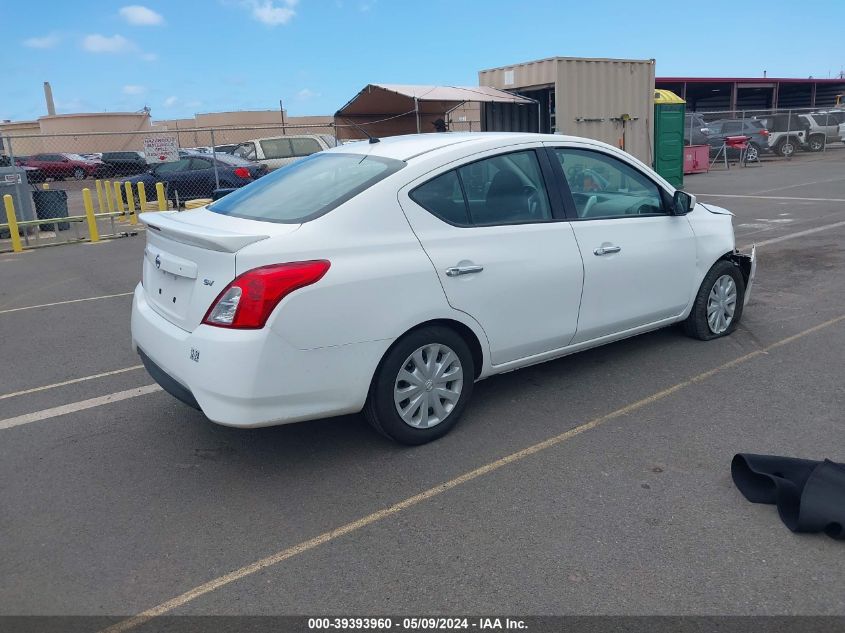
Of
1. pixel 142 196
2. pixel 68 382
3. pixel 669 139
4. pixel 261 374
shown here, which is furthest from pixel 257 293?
pixel 669 139

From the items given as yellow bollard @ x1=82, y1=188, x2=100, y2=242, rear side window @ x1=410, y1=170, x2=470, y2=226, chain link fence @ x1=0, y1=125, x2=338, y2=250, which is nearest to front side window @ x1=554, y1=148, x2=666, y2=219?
rear side window @ x1=410, y1=170, x2=470, y2=226

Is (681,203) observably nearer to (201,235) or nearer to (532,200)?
(532,200)

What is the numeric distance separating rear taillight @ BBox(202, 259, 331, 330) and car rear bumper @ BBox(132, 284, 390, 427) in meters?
0.05

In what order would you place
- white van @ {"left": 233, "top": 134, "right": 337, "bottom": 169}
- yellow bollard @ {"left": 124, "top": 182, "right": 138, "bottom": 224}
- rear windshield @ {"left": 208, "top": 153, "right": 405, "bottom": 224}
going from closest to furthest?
rear windshield @ {"left": 208, "top": 153, "right": 405, "bottom": 224} < yellow bollard @ {"left": 124, "top": 182, "right": 138, "bottom": 224} < white van @ {"left": 233, "top": 134, "right": 337, "bottom": 169}

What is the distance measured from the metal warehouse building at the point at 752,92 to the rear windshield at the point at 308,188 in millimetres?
36951

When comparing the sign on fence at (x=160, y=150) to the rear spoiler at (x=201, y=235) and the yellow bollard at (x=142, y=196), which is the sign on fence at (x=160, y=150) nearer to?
the yellow bollard at (x=142, y=196)

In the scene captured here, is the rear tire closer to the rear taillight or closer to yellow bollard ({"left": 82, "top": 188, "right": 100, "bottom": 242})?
yellow bollard ({"left": 82, "top": 188, "right": 100, "bottom": 242})

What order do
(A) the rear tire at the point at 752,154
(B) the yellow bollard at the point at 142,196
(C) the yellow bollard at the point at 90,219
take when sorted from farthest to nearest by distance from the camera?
1. (A) the rear tire at the point at 752,154
2. (B) the yellow bollard at the point at 142,196
3. (C) the yellow bollard at the point at 90,219

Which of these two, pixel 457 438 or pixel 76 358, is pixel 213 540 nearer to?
pixel 457 438

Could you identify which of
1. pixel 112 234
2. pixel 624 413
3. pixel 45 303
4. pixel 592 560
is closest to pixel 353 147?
pixel 624 413

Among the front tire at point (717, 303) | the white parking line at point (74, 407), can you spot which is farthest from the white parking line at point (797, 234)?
the white parking line at point (74, 407)

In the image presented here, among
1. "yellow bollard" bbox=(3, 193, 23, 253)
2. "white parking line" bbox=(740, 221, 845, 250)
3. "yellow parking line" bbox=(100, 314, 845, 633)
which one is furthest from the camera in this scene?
"yellow bollard" bbox=(3, 193, 23, 253)

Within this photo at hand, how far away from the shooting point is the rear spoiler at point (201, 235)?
3.46 m

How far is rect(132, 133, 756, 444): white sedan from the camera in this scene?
345 cm
